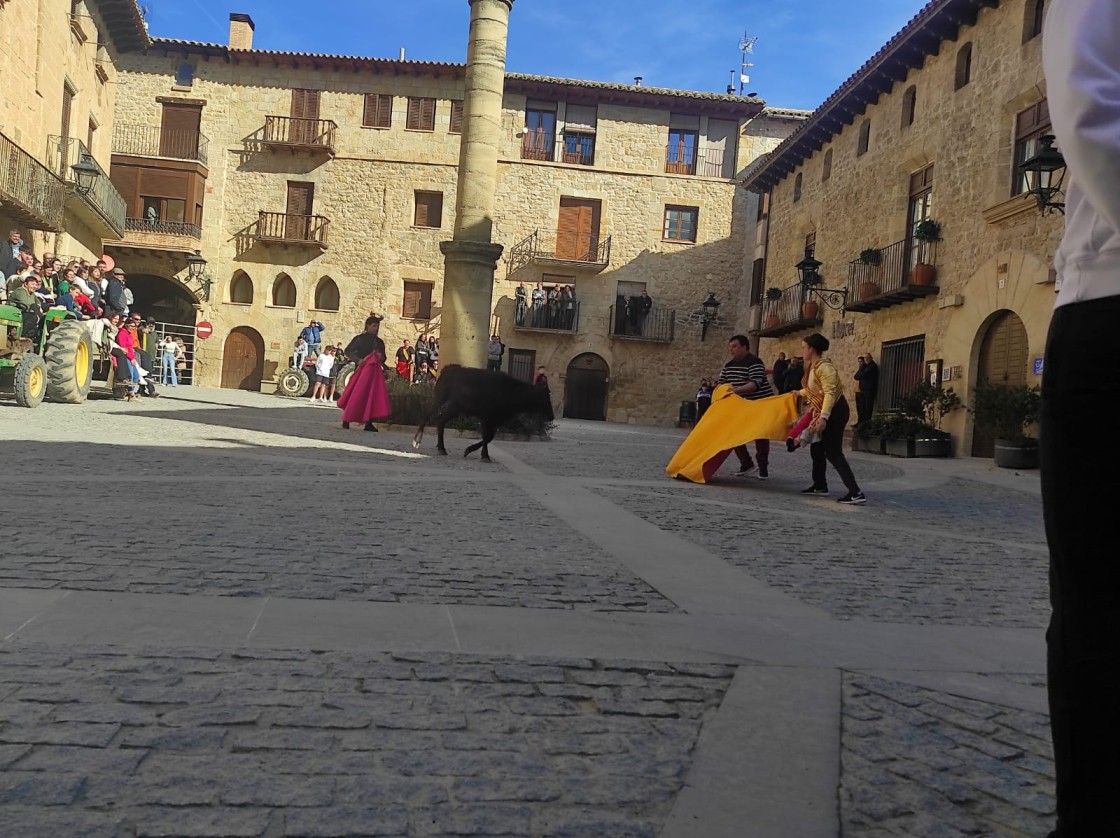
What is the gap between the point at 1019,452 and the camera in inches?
559

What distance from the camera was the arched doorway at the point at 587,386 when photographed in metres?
35.3

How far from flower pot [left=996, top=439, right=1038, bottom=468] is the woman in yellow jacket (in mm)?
5976

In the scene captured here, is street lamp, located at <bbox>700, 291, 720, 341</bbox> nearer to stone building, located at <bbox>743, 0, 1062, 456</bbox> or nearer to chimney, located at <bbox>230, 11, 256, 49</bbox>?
stone building, located at <bbox>743, 0, 1062, 456</bbox>

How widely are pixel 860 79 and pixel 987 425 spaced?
11.3m

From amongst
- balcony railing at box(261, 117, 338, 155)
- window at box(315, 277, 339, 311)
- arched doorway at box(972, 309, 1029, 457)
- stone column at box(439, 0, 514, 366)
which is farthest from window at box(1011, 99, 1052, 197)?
balcony railing at box(261, 117, 338, 155)

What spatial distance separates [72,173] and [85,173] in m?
0.28

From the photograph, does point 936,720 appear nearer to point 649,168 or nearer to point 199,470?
point 199,470

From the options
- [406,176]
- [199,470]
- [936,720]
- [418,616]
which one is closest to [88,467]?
[199,470]

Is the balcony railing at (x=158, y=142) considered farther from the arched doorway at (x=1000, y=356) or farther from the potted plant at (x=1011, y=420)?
the potted plant at (x=1011, y=420)

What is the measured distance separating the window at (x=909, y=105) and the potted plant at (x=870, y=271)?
2896 millimetres

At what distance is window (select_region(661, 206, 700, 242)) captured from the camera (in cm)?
3553

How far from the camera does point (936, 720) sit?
2760mm

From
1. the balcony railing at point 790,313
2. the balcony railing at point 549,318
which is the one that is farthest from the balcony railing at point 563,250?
the balcony railing at point 790,313

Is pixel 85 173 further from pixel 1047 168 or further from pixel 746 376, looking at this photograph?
pixel 1047 168
